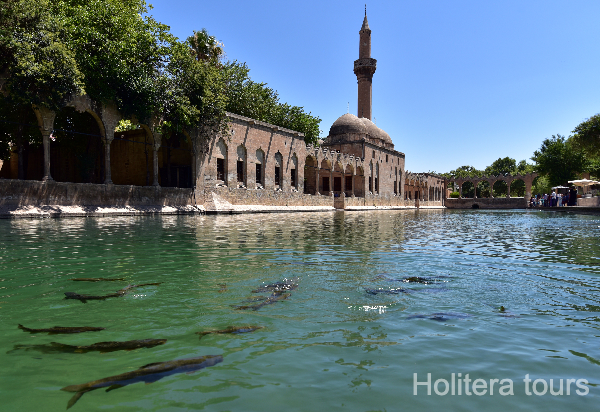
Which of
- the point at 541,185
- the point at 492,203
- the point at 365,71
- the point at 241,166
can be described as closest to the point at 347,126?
the point at 365,71

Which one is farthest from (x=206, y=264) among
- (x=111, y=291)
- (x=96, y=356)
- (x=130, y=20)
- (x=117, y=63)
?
Result: (x=130, y=20)

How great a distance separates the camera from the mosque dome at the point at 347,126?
4481cm

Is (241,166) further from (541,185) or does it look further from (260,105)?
(541,185)

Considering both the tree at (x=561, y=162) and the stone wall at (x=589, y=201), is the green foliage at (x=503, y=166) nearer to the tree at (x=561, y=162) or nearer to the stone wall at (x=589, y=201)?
the tree at (x=561, y=162)

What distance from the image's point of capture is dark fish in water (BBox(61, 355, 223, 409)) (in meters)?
2.15

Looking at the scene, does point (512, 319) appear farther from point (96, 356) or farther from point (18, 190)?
point (18, 190)

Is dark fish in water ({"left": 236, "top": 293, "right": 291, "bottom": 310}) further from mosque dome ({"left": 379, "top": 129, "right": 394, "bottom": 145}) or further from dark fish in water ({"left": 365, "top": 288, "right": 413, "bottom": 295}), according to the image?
mosque dome ({"left": 379, "top": 129, "right": 394, "bottom": 145})

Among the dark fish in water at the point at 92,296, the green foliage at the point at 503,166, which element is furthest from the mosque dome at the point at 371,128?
the green foliage at the point at 503,166

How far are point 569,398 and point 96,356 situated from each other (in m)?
2.62

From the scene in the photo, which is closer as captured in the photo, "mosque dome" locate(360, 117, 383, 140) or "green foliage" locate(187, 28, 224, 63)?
"green foliage" locate(187, 28, 224, 63)

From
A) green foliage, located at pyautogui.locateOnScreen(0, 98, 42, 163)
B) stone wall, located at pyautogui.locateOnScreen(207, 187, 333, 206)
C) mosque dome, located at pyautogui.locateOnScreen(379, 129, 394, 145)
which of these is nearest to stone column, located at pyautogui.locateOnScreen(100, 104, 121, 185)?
green foliage, located at pyautogui.locateOnScreen(0, 98, 42, 163)

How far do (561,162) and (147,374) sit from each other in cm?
6029

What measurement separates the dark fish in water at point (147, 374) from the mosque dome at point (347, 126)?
4344 cm

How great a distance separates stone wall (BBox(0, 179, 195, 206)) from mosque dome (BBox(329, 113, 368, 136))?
85.4 feet
